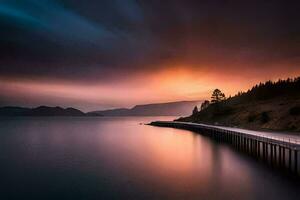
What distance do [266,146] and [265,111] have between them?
182ft

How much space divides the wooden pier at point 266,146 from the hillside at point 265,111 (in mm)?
13098

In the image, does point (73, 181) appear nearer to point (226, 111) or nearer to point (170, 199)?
point (170, 199)

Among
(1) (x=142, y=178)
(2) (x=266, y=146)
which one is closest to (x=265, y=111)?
(2) (x=266, y=146)

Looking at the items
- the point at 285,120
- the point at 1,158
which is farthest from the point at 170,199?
the point at 285,120

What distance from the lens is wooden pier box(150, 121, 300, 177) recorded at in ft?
117

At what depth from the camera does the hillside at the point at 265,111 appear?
77.1 meters

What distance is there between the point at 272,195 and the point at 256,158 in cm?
2022

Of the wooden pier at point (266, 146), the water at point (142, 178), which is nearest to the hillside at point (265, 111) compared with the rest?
the wooden pier at point (266, 146)

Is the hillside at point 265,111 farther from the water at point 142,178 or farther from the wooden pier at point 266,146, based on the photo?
the water at point 142,178

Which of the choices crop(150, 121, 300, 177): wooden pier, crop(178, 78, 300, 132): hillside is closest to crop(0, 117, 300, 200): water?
crop(150, 121, 300, 177): wooden pier

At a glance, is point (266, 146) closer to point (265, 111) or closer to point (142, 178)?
point (142, 178)

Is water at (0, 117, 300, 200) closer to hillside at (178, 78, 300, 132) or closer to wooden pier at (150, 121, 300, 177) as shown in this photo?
wooden pier at (150, 121, 300, 177)

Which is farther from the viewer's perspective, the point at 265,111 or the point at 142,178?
the point at 265,111

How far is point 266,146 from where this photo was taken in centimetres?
4425
